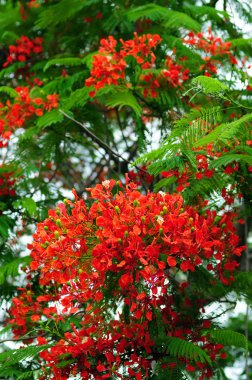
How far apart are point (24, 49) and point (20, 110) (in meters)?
0.85

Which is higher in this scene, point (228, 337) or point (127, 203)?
point (127, 203)

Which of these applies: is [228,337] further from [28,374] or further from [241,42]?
[241,42]

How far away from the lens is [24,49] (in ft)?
16.8

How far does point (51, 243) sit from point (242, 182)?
984 mm

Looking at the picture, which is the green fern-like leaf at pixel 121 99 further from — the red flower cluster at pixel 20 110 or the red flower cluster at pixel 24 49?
the red flower cluster at pixel 24 49

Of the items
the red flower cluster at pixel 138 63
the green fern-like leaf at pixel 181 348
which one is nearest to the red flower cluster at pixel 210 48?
the red flower cluster at pixel 138 63

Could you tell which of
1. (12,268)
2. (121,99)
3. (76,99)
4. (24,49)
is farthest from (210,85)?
(24,49)

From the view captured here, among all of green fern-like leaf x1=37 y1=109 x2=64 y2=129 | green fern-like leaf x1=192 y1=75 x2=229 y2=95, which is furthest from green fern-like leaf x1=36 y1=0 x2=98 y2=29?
green fern-like leaf x1=192 y1=75 x2=229 y2=95

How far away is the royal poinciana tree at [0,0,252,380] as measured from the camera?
9.59 ft

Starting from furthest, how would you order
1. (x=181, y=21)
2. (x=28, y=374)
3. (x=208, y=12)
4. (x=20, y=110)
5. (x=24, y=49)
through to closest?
(x=24, y=49), (x=208, y=12), (x=20, y=110), (x=181, y=21), (x=28, y=374)

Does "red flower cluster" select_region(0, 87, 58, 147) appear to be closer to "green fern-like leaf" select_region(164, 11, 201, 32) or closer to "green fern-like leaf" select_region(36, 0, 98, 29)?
"green fern-like leaf" select_region(36, 0, 98, 29)

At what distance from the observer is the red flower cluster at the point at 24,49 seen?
16.7 ft

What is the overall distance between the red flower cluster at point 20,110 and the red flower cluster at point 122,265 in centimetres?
145

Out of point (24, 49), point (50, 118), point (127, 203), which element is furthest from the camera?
point (24, 49)
